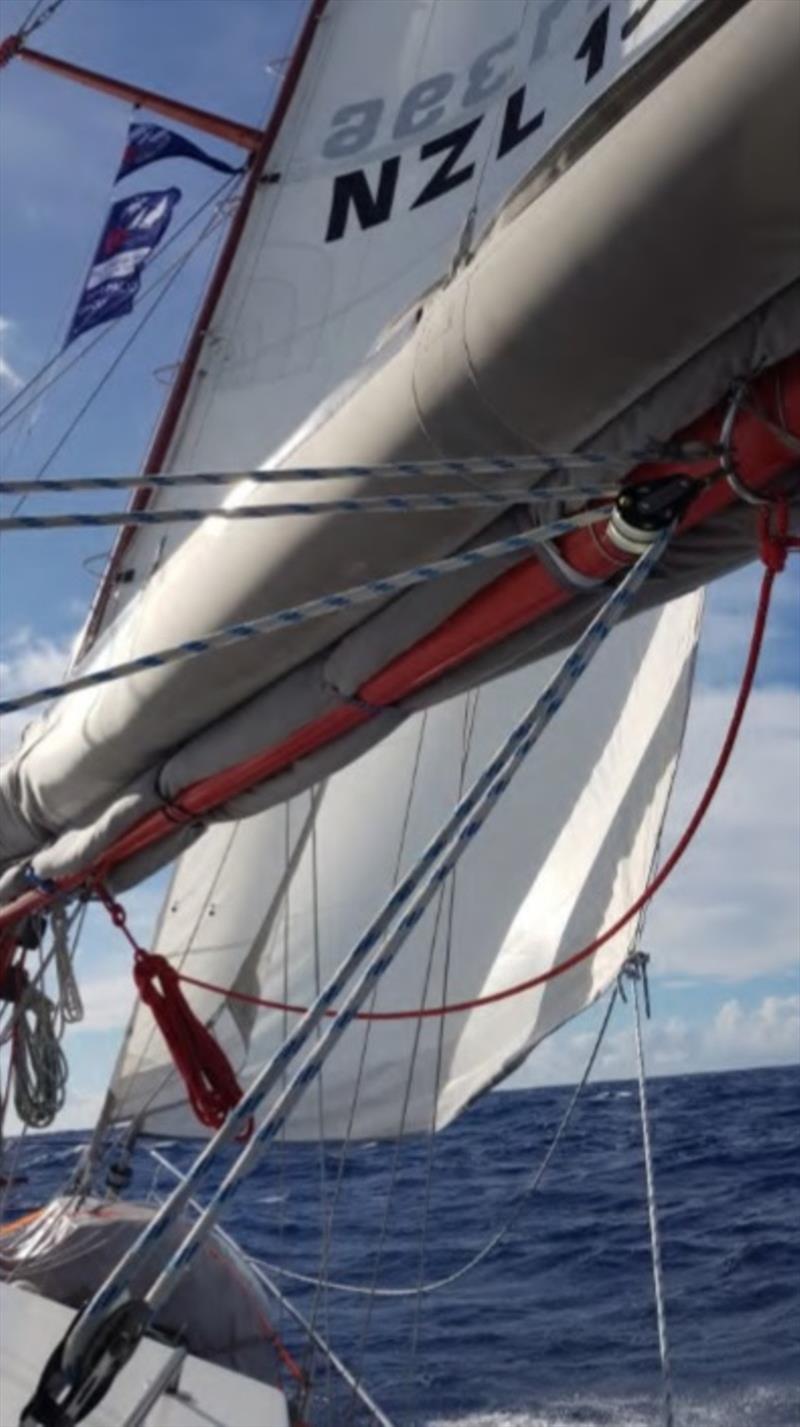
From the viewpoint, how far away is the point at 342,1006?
7.29ft


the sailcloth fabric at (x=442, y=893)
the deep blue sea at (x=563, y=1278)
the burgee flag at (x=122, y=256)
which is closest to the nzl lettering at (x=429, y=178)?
the burgee flag at (x=122, y=256)

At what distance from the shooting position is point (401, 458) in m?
2.64

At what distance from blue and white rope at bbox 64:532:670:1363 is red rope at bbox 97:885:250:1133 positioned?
233 centimetres

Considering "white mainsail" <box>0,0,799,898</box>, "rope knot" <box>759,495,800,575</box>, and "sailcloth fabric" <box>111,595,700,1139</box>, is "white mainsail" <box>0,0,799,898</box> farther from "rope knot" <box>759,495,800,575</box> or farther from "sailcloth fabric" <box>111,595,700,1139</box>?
"sailcloth fabric" <box>111,595,700,1139</box>

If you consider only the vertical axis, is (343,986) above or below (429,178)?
below

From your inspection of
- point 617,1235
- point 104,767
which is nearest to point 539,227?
point 104,767

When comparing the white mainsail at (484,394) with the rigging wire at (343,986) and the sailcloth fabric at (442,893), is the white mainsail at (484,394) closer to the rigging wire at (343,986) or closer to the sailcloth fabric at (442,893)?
the rigging wire at (343,986)

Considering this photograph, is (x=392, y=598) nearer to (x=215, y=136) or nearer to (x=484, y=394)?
(x=484, y=394)

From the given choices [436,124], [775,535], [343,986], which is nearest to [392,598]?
[775,535]

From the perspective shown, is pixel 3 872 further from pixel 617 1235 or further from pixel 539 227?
pixel 617 1235

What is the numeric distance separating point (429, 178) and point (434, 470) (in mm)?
5354

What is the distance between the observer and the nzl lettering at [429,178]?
6.80m

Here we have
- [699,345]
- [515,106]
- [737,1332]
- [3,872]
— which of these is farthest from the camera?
[737,1332]

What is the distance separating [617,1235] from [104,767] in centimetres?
970
